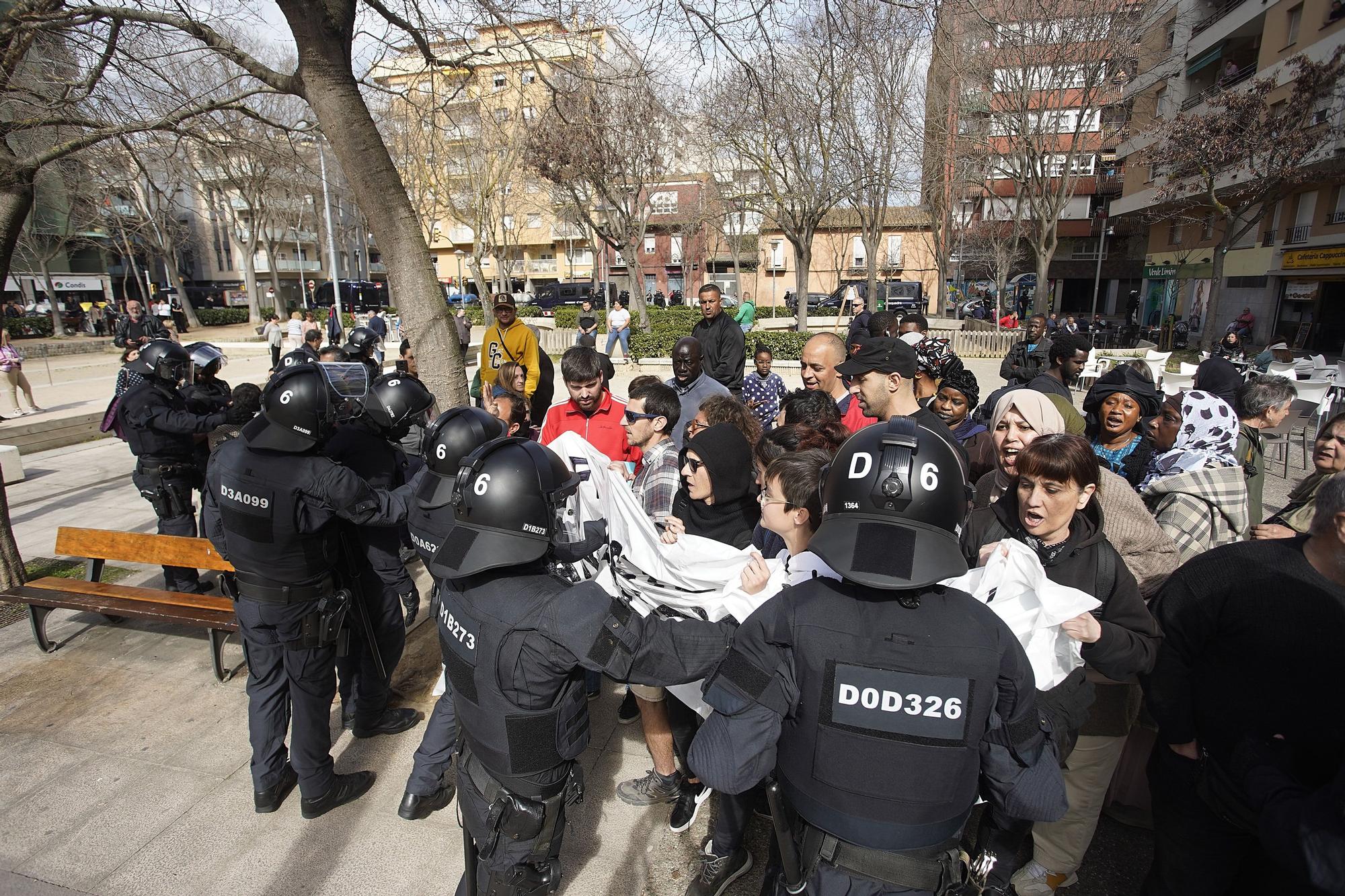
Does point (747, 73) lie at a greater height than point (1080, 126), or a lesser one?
lesser

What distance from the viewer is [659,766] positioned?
338cm

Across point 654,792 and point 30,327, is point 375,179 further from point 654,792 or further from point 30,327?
point 30,327

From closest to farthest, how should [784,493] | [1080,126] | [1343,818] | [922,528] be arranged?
[1343,818] < [922,528] < [784,493] < [1080,126]

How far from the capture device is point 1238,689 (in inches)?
82.4

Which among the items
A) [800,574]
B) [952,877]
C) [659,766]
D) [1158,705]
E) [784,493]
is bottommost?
[659,766]

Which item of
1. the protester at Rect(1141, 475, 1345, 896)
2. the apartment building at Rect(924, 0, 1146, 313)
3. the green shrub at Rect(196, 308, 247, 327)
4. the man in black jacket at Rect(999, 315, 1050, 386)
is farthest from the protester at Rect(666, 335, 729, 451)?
the green shrub at Rect(196, 308, 247, 327)

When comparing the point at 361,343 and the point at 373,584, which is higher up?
the point at 361,343

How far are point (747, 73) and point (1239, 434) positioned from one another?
3816mm

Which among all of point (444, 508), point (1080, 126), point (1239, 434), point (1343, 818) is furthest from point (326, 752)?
point (1080, 126)

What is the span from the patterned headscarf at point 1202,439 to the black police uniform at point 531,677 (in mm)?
2992

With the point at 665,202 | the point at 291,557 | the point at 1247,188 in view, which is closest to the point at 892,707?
the point at 291,557

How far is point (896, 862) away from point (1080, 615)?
0.99 m

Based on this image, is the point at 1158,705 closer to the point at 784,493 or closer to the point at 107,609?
the point at 784,493

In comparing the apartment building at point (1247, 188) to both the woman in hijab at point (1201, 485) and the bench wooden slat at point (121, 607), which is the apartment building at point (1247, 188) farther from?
the bench wooden slat at point (121, 607)
